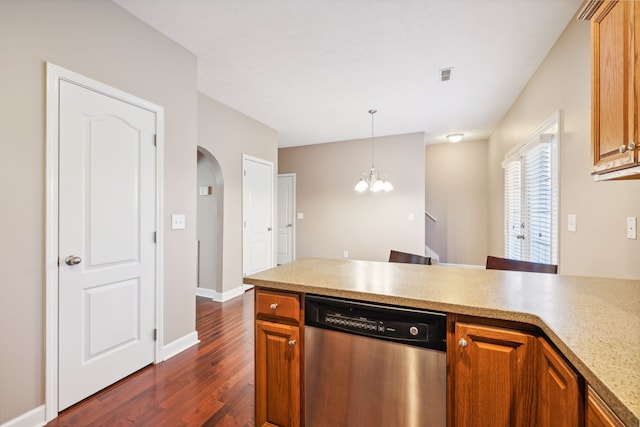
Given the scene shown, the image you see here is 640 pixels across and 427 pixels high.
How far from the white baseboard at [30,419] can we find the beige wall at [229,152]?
226 centimetres

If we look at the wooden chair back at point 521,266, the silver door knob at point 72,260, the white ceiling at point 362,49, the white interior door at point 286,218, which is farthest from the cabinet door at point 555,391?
the white interior door at point 286,218

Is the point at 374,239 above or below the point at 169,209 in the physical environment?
below

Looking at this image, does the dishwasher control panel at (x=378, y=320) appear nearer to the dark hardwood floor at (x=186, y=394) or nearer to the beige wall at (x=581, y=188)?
the dark hardwood floor at (x=186, y=394)

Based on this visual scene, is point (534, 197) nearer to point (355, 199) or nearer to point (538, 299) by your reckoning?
point (538, 299)

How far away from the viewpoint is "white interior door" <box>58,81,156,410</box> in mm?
1727

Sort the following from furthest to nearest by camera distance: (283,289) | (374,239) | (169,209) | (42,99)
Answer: (374,239)
(169,209)
(42,99)
(283,289)

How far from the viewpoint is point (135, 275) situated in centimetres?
211

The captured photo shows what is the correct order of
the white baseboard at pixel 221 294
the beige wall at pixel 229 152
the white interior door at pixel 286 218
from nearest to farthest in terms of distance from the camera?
1. the beige wall at pixel 229 152
2. the white baseboard at pixel 221 294
3. the white interior door at pixel 286 218

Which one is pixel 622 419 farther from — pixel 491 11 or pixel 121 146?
pixel 121 146

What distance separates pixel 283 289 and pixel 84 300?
4.61 feet

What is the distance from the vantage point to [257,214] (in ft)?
14.9

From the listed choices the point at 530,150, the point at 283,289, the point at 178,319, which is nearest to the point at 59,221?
the point at 178,319

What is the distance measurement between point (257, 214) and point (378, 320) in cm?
360

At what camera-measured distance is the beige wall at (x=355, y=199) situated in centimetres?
512
